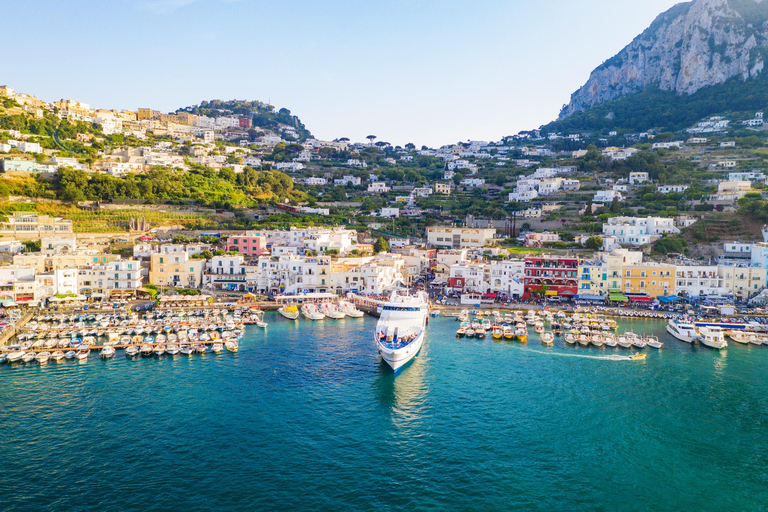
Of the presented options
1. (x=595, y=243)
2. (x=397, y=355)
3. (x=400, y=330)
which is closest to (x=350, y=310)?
(x=400, y=330)

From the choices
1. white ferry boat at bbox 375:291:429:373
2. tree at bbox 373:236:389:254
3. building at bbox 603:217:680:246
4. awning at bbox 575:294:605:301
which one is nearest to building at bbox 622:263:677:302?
awning at bbox 575:294:605:301

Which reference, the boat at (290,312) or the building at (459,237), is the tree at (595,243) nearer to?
the building at (459,237)

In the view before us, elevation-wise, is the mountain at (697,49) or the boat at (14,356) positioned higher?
the mountain at (697,49)

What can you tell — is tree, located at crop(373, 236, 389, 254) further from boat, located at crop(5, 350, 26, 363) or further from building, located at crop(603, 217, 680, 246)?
boat, located at crop(5, 350, 26, 363)

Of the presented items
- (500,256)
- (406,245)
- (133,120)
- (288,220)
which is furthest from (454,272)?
(133,120)

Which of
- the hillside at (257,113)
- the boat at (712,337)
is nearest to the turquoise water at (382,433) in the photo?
the boat at (712,337)

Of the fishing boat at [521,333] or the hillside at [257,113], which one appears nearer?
the fishing boat at [521,333]
